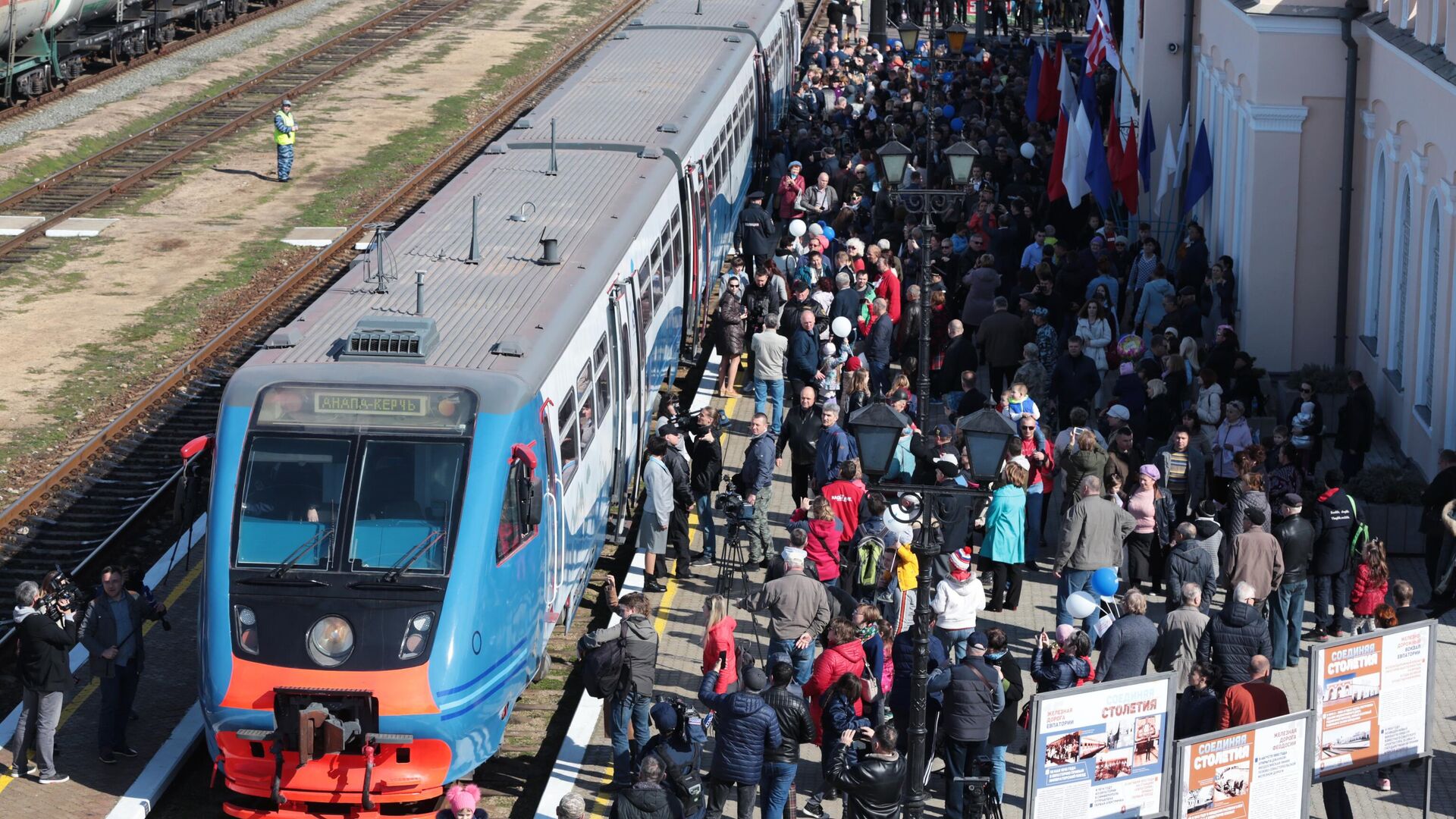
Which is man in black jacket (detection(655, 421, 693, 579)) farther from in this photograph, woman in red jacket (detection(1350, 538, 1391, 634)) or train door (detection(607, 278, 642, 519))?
woman in red jacket (detection(1350, 538, 1391, 634))

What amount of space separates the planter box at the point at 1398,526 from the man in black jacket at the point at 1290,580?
8.39ft

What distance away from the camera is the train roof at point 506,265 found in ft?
46.5

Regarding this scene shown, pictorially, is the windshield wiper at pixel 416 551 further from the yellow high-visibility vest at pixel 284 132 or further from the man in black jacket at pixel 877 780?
the yellow high-visibility vest at pixel 284 132

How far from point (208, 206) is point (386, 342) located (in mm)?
20452

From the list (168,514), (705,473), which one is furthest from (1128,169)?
(168,514)

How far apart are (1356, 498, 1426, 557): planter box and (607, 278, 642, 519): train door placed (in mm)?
6855

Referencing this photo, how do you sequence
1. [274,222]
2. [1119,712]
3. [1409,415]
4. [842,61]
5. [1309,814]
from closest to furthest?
[1119,712] < [1309,814] < [1409,415] < [274,222] < [842,61]

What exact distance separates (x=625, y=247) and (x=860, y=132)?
17.3 m

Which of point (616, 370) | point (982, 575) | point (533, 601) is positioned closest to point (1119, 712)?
point (533, 601)

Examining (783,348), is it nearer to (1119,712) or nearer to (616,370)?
(616,370)

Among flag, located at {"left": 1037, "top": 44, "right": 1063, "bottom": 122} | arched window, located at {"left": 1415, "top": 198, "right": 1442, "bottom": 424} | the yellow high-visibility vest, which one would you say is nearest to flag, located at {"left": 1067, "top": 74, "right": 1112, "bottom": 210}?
flag, located at {"left": 1037, "top": 44, "right": 1063, "bottom": 122}

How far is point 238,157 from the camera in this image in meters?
36.2

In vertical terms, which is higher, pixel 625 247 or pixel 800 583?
pixel 625 247

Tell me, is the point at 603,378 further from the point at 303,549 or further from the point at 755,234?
the point at 755,234
